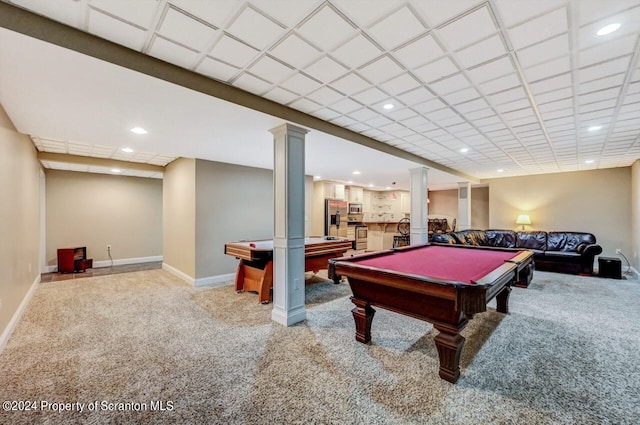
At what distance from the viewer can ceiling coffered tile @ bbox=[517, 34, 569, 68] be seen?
1.83 m

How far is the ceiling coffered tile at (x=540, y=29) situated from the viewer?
1597mm

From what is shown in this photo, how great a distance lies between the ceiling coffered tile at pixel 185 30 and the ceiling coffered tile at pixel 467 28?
149 centimetres

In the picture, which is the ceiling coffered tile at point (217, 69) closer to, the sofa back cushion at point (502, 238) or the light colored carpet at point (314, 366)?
the light colored carpet at point (314, 366)

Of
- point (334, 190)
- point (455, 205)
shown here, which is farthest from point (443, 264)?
point (455, 205)

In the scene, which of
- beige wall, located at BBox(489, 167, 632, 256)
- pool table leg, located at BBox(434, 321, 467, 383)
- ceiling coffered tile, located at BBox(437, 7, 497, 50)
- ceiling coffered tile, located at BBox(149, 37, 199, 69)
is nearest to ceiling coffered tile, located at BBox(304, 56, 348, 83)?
ceiling coffered tile, located at BBox(437, 7, 497, 50)

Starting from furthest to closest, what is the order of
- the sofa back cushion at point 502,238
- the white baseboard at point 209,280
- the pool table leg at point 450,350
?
the sofa back cushion at point 502,238 → the white baseboard at point 209,280 → the pool table leg at point 450,350

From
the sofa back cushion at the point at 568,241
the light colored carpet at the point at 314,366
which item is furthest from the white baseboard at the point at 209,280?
the sofa back cushion at the point at 568,241

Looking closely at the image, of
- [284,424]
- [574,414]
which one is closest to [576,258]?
[574,414]

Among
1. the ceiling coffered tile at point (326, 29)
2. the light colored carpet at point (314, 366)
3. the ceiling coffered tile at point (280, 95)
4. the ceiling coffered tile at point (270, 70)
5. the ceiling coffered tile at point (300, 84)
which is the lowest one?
the light colored carpet at point (314, 366)

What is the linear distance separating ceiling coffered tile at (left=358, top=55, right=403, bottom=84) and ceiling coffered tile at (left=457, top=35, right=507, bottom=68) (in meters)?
0.47

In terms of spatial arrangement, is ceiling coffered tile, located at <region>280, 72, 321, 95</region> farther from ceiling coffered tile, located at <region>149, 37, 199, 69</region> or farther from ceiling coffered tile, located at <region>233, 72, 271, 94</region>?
ceiling coffered tile, located at <region>149, 37, 199, 69</region>

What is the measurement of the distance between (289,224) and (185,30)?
195 centimetres

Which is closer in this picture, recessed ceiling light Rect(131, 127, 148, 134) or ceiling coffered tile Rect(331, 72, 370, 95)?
ceiling coffered tile Rect(331, 72, 370, 95)

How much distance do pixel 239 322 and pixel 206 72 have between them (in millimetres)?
2586
